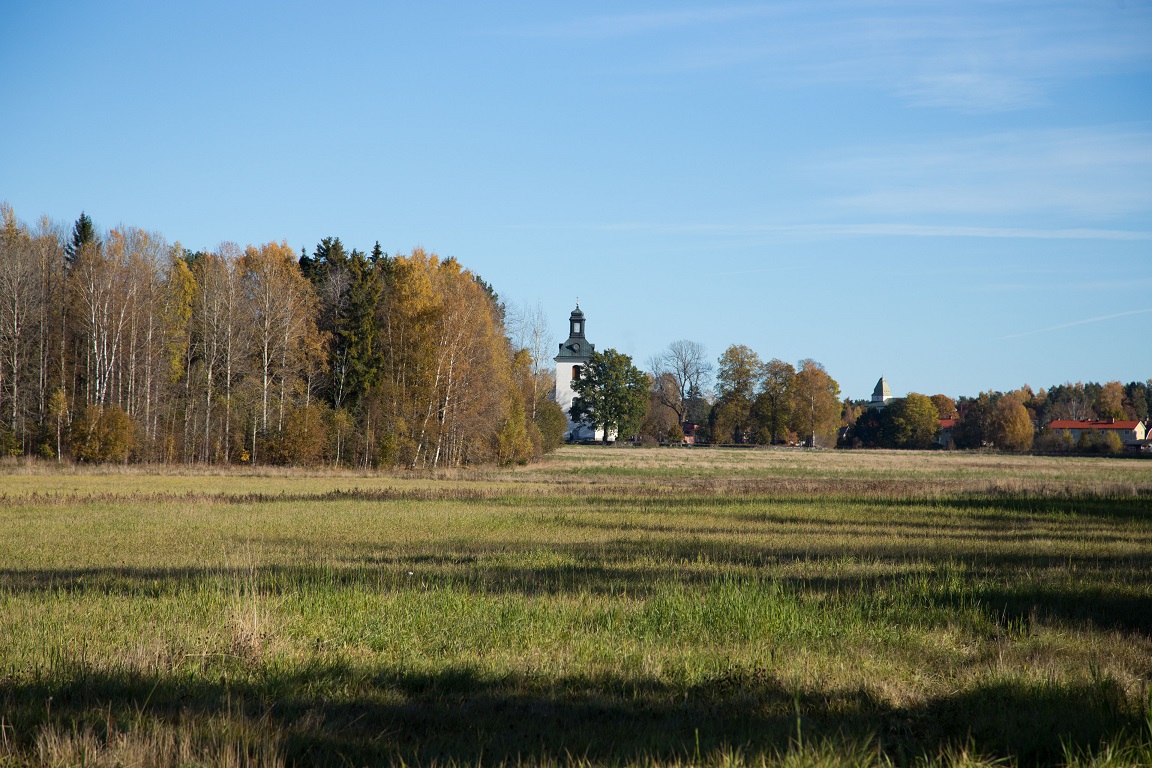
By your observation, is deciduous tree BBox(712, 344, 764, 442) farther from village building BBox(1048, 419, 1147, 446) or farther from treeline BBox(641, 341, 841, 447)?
village building BBox(1048, 419, 1147, 446)

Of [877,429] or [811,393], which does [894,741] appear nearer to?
[811,393]

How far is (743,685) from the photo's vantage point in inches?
299

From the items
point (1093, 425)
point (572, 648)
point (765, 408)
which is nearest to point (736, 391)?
point (765, 408)

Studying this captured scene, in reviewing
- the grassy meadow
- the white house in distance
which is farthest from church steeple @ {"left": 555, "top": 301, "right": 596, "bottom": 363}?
the grassy meadow

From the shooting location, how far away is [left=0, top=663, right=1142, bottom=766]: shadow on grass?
5.89 m

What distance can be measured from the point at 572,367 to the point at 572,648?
12482 centimetres

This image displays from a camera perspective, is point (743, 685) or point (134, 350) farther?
point (134, 350)

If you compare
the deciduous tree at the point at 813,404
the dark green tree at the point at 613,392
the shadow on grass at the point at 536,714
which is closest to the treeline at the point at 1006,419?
the deciduous tree at the point at 813,404

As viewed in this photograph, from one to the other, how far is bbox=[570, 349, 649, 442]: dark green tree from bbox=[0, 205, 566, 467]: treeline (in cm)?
5604

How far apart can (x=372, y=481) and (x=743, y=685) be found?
36100 mm

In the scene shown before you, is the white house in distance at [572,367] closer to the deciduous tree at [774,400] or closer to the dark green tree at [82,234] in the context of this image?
the deciduous tree at [774,400]

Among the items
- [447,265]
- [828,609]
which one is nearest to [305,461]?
[447,265]

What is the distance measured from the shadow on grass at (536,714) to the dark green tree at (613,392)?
107 metres

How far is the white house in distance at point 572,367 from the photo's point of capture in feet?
415
